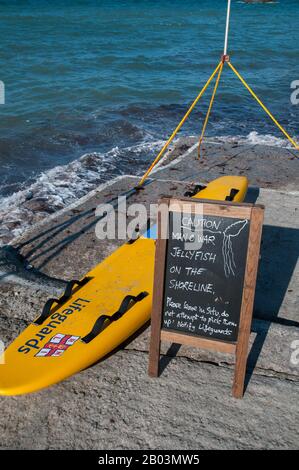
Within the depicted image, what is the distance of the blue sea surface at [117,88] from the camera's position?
A: 41.9ft

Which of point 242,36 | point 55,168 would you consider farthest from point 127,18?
point 55,168

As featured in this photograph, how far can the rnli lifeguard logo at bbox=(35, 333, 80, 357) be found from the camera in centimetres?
389

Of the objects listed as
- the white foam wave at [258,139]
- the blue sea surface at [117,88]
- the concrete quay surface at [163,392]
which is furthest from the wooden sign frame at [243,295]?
the white foam wave at [258,139]

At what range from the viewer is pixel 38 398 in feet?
12.5

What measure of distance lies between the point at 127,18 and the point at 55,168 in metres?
37.7

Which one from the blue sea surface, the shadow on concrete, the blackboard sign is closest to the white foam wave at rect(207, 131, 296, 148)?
the blue sea surface

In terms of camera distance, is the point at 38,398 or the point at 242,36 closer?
the point at 38,398

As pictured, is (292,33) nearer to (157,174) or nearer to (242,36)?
(242,36)

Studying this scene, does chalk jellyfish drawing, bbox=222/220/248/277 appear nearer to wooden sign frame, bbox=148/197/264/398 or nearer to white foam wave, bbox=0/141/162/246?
wooden sign frame, bbox=148/197/264/398

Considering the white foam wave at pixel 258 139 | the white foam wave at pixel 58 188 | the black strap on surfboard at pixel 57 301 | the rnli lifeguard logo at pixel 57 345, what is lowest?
the white foam wave at pixel 58 188

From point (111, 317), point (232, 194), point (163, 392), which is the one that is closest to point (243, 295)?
point (163, 392)

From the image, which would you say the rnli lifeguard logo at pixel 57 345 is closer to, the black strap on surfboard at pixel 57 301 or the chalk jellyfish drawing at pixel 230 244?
the black strap on surfboard at pixel 57 301

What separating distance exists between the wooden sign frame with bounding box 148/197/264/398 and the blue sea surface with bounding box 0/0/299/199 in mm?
6121

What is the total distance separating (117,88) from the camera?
63.6 ft
